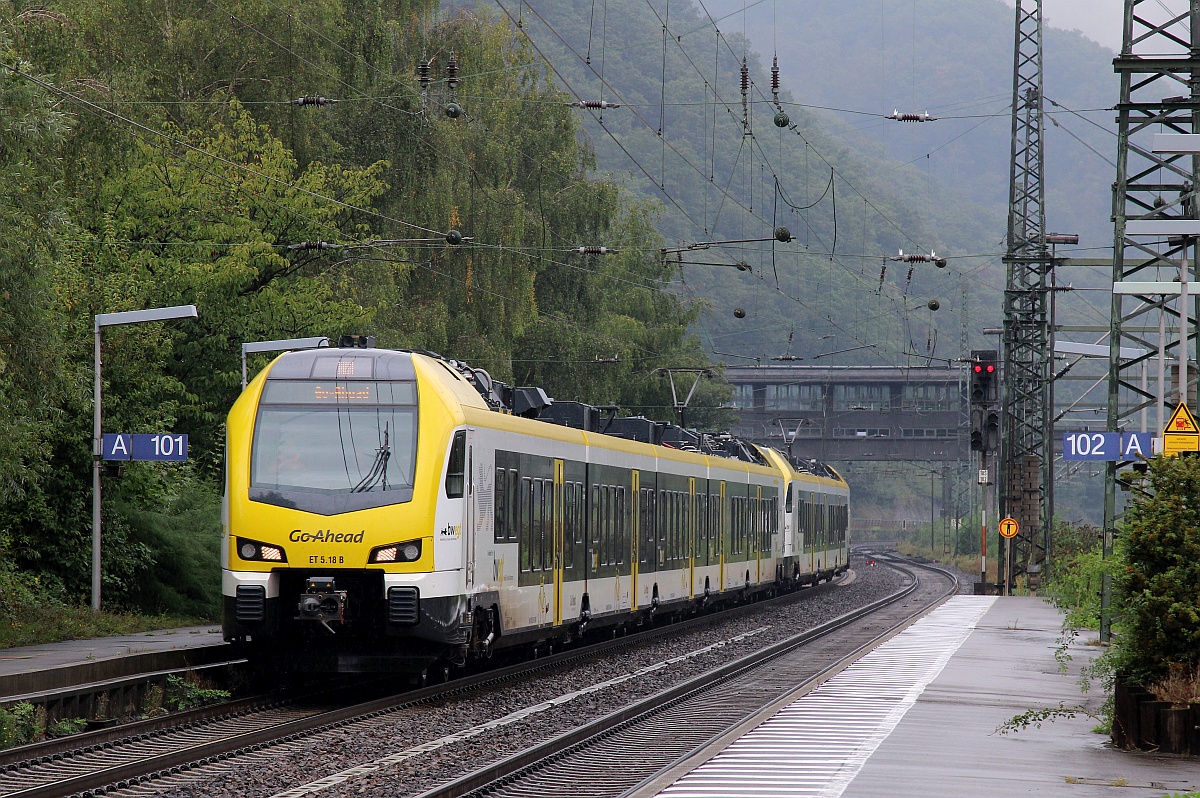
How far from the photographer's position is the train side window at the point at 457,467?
15.7m

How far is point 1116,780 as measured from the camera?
10.6 metres

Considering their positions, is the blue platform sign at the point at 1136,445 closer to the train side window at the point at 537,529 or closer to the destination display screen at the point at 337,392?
the train side window at the point at 537,529

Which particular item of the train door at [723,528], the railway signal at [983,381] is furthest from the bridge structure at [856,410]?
the train door at [723,528]

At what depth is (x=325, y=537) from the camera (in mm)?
15219

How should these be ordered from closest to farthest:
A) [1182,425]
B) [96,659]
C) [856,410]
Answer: [96,659] < [1182,425] < [856,410]

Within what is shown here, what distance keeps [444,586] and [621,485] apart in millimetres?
8452

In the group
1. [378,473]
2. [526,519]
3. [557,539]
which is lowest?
[557,539]

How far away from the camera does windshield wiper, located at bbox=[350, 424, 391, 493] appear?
15.4 meters

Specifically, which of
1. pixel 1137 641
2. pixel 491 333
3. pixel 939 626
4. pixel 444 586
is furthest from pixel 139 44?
pixel 1137 641

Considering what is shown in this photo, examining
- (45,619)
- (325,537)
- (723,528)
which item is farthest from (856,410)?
(325,537)

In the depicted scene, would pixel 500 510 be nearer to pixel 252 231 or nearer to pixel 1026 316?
pixel 252 231

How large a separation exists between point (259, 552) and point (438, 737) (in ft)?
9.88

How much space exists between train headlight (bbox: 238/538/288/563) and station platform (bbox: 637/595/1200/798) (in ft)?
15.6

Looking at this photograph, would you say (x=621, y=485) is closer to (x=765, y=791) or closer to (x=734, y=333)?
(x=765, y=791)
